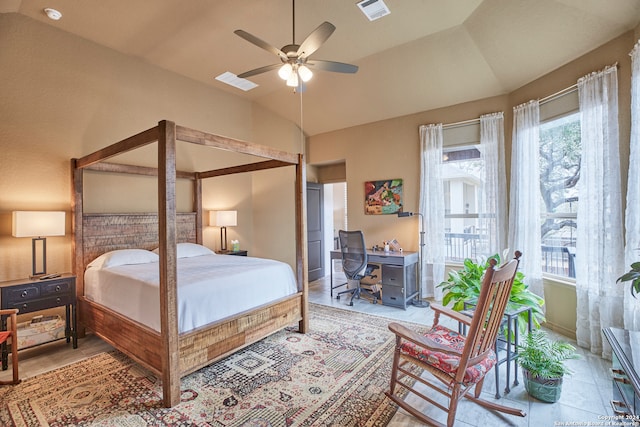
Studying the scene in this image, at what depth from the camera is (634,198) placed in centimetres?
251

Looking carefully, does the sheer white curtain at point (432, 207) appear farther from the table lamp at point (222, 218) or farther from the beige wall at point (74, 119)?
the beige wall at point (74, 119)

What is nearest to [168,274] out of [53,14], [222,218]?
[222,218]

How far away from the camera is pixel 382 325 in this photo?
3.70 metres

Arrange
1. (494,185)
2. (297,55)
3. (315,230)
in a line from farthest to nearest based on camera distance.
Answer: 1. (315,230)
2. (494,185)
3. (297,55)

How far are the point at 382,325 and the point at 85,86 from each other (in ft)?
15.9

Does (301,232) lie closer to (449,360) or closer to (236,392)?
(236,392)

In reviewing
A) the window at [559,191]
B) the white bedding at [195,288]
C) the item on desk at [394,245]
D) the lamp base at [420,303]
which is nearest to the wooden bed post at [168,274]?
the white bedding at [195,288]

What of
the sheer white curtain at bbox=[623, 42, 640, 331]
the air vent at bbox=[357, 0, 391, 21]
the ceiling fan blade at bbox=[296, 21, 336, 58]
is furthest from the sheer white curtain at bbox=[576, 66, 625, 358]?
the ceiling fan blade at bbox=[296, 21, 336, 58]

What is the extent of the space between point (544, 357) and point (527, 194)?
2.21 meters

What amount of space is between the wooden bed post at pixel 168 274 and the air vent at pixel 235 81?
2.97m

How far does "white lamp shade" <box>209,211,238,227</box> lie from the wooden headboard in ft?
1.74

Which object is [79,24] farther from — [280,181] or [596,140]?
[596,140]

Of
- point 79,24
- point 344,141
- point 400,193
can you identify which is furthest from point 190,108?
point 400,193

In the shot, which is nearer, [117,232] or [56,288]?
[56,288]
